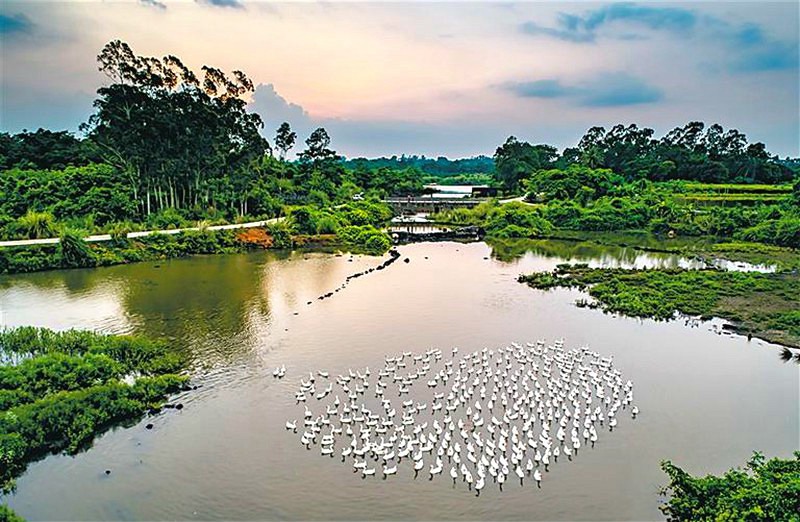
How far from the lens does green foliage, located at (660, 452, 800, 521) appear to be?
353 inches

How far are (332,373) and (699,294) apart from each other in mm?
17953

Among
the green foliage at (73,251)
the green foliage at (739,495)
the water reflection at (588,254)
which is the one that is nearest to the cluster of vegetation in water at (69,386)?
the green foliage at (739,495)

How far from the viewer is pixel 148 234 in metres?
34.7

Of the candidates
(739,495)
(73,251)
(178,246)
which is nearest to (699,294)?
(739,495)

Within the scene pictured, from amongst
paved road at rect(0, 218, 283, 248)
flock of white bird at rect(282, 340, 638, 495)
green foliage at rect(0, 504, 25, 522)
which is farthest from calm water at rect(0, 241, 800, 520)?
paved road at rect(0, 218, 283, 248)

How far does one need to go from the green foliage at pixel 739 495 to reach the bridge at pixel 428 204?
5347 cm

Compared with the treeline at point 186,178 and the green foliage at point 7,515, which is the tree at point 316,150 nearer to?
the treeline at point 186,178

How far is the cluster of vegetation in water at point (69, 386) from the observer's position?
11922mm

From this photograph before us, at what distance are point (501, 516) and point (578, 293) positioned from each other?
18226 millimetres

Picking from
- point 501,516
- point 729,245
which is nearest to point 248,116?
point 729,245

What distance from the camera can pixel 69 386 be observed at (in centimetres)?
1417

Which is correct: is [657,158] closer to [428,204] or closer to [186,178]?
[428,204]

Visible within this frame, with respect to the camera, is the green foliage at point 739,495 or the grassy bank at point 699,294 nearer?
the green foliage at point 739,495

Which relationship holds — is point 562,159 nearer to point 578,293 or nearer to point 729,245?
point 729,245
